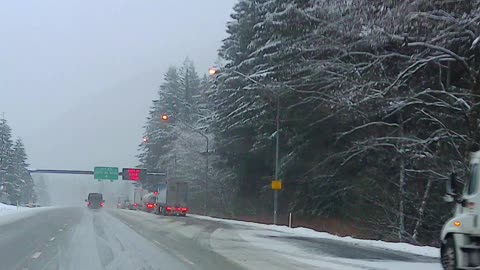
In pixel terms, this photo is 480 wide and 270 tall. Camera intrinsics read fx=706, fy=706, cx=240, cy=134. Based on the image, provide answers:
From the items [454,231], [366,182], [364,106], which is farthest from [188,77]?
[454,231]

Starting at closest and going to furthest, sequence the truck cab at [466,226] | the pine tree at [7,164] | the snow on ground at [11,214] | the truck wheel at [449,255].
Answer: the truck cab at [466,226] → the truck wheel at [449,255] → the snow on ground at [11,214] → the pine tree at [7,164]

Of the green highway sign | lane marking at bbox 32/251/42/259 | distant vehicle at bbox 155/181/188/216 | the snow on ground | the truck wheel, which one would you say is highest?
the green highway sign

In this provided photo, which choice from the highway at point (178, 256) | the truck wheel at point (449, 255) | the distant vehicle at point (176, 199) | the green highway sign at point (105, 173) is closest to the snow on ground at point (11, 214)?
the distant vehicle at point (176, 199)

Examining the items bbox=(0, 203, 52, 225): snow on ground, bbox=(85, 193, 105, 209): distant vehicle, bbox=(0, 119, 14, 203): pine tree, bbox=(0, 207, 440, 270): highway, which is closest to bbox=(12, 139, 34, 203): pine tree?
bbox=(0, 119, 14, 203): pine tree

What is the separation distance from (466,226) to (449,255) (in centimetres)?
82

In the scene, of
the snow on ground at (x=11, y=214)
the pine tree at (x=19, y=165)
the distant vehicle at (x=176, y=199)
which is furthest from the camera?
the pine tree at (x=19, y=165)

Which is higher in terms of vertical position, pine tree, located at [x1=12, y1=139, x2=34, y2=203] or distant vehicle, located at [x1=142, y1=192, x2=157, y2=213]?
pine tree, located at [x1=12, y1=139, x2=34, y2=203]

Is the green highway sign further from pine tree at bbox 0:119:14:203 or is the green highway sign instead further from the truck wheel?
the truck wheel

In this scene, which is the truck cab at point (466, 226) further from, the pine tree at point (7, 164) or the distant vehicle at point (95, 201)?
the pine tree at point (7, 164)

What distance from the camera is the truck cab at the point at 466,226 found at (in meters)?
12.1

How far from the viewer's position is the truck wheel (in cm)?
1260

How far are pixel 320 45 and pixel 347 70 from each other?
2166 millimetres

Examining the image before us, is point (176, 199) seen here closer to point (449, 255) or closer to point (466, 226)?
point (449, 255)

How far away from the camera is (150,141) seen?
109062 millimetres
